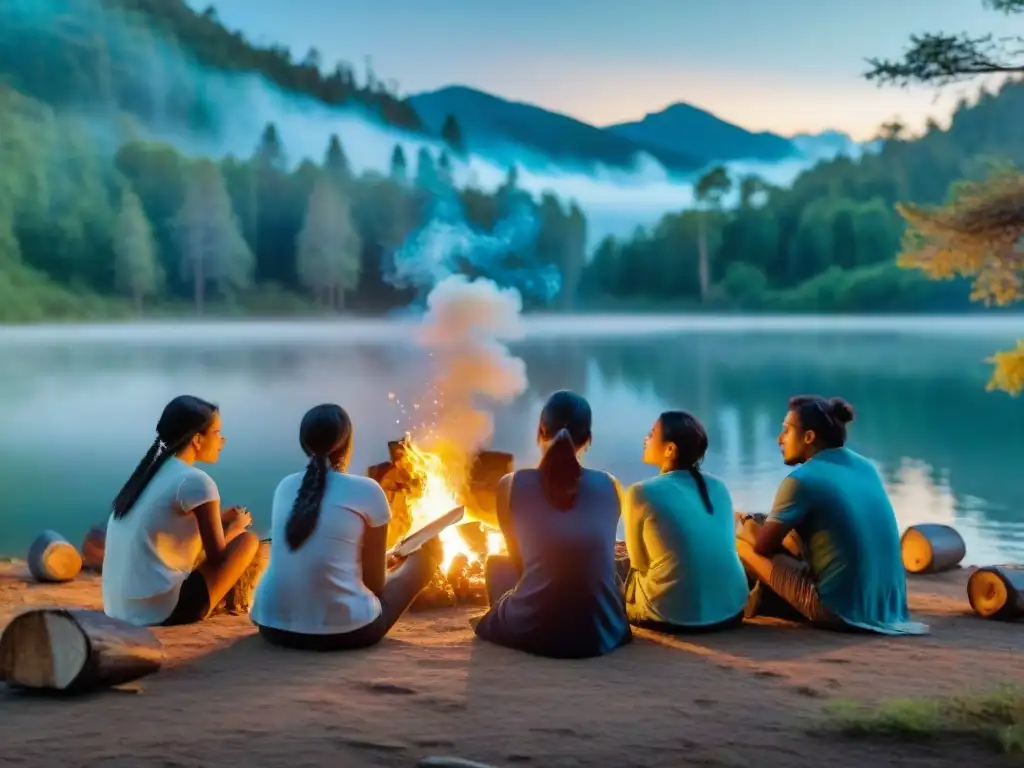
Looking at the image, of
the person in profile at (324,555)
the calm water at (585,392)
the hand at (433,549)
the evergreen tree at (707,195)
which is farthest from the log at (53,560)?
the evergreen tree at (707,195)

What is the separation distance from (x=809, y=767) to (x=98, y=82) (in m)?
23.2

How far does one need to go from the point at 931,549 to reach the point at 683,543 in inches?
132

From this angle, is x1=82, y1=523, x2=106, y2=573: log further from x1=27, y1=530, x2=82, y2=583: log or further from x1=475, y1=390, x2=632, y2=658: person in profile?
x1=475, y1=390, x2=632, y2=658: person in profile

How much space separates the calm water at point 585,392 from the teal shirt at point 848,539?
4.70m

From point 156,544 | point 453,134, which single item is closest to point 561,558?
point 156,544

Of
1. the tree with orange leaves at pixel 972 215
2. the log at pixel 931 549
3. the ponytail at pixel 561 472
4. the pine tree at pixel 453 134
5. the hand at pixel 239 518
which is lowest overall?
the log at pixel 931 549

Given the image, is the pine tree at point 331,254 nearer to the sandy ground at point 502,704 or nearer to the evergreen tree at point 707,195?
the evergreen tree at point 707,195

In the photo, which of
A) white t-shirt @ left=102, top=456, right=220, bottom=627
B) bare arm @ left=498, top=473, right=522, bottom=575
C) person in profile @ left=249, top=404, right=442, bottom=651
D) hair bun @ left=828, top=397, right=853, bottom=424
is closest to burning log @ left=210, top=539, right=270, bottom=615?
white t-shirt @ left=102, top=456, right=220, bottom=627

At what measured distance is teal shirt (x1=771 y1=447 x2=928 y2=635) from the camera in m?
4.76

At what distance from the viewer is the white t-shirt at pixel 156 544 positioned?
4625 millimetres

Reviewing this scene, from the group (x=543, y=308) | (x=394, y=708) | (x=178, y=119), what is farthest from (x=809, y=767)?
(x=178, y=119)

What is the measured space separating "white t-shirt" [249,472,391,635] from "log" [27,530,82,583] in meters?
3.34

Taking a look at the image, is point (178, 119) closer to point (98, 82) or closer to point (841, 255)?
point (98, 82)

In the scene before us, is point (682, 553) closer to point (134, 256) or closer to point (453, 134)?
point (453, 134)
